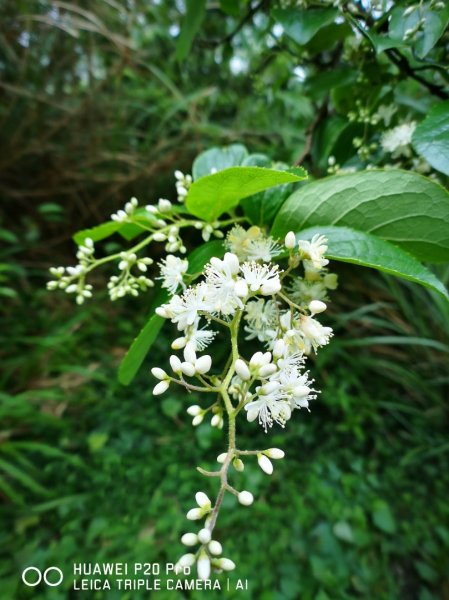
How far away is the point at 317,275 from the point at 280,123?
75.9 inches

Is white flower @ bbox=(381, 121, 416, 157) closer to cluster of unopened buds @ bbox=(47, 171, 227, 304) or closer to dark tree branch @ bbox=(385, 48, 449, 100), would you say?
dark tree branch @ bbox=(385, 48, 449, 100)

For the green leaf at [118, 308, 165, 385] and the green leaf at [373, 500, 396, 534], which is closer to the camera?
the green leaf at [118, 308, 165, 385]

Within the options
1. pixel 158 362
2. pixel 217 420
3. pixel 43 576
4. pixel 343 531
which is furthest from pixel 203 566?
pixel 158 362

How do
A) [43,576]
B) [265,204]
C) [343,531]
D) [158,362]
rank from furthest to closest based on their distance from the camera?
[158,362]
[343,531]
[43,576]
[265,204]

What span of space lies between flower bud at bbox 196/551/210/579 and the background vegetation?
58 centimetres

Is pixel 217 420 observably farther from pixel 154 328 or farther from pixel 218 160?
pixel 218 160

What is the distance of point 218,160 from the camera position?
670 millimetres

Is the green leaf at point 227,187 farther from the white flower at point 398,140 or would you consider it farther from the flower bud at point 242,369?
the white flower at point 398,140

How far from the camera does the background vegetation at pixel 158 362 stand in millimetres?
1317

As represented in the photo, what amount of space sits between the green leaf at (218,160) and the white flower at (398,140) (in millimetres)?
203

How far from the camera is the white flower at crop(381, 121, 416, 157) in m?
0.63

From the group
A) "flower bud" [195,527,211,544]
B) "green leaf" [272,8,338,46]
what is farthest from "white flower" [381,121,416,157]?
"flower bud" [195,527,211,544]

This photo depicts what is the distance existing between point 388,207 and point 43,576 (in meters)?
1.31

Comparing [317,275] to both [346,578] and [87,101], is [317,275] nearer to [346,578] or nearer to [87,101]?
[346,578]
